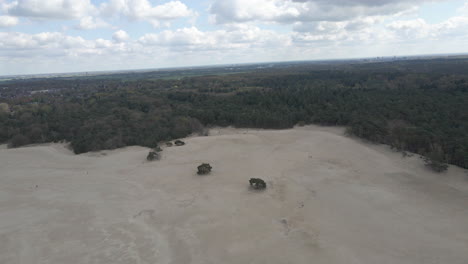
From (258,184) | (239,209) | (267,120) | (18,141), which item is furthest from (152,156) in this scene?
(18,141)

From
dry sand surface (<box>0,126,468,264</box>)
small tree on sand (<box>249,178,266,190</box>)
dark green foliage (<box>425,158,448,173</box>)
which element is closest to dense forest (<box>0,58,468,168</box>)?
dark green foliage (<box>425,158,448,173</box>)

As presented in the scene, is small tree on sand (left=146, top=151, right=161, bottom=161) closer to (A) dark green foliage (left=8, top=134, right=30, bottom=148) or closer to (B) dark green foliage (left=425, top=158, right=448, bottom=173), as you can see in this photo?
(A) dark green foliage (left=8, top=134, right=30, bottom=148)

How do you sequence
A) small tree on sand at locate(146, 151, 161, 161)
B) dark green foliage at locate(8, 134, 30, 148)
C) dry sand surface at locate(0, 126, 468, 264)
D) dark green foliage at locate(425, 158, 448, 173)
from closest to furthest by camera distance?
dry sand surface at locate(0, 126, 468, 264) → dark green foliage at locate(425, 158, 448, 173) → small tree on sand at locate(146, 151, 161, 161) → dark green foliage at locate(8, 134, 30, 148)

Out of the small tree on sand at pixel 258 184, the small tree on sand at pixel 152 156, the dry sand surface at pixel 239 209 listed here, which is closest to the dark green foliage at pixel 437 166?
the dry sand surface at pixel 239 209

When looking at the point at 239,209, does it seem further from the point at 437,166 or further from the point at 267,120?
the point at 267,120

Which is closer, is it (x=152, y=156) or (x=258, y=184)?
(x=258, y=184)

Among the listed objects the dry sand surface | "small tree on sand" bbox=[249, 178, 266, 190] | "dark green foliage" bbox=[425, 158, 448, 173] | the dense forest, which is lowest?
the dry sand surface

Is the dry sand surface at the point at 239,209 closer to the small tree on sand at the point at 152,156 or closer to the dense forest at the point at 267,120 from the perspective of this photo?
the small tree on sand at the point at 152,156

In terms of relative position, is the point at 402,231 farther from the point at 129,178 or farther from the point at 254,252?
the point at 129,178
